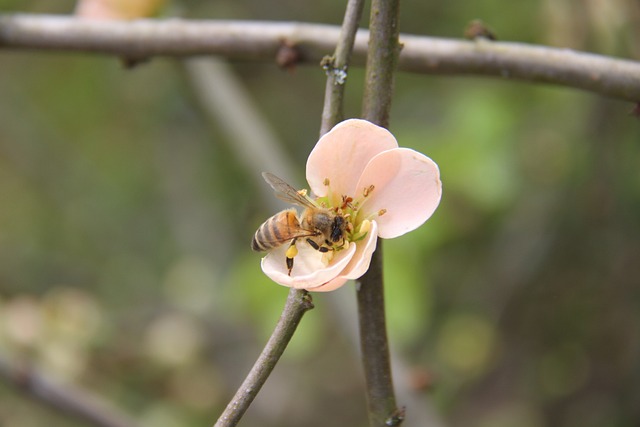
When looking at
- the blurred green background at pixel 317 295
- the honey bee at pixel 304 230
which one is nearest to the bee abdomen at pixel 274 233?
the honey bee at pixel 304 230

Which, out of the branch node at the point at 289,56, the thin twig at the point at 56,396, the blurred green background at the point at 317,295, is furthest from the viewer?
the blurred green background at the point at 317,295

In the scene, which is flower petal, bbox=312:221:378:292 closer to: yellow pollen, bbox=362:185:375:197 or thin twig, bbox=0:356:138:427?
yellow pollen, bbox=362:185:375:197

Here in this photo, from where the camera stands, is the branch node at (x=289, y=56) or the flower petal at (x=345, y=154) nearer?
the flower petal at (x=345, y=154)

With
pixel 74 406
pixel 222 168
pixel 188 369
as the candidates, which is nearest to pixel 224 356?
pixel 188 369

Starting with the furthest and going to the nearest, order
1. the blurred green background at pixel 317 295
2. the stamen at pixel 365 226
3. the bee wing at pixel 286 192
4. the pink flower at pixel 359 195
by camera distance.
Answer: the blurred green background at pixel 317 295 < the bee wing at pixel 286 192 < the stamen at pixel 365 226 < the pink flower at pixel 359 195

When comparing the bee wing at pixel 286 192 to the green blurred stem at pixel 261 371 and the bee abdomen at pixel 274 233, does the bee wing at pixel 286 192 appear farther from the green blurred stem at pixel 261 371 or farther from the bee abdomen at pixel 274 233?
the green blurred stem at pixel 261 371

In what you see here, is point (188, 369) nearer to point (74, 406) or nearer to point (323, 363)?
point (323, 363)

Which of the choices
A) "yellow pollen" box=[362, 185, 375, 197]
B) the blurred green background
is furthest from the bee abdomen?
the blurred green background
